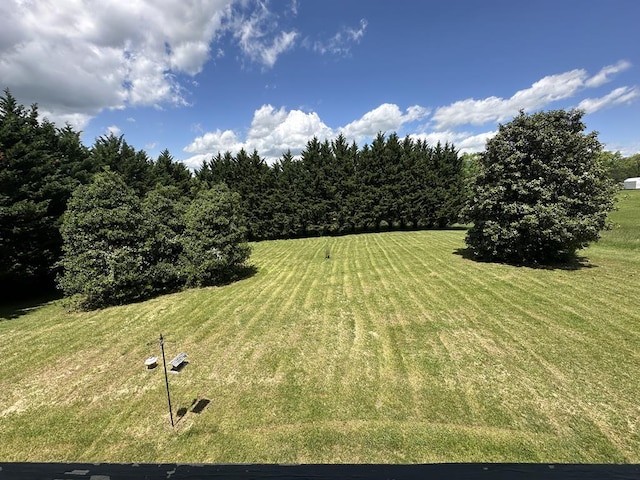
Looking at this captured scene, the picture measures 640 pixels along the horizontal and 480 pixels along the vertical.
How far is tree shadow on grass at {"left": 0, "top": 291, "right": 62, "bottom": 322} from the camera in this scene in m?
12.7

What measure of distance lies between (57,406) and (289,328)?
17.5 feet

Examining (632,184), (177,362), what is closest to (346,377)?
(177,362)

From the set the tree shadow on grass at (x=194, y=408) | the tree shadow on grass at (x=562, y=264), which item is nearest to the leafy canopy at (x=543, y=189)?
the tree shadow on grass at (x=562, y=264)

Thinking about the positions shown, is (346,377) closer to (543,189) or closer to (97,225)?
(97,225)

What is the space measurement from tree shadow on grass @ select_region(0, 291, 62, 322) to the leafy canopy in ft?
69.0

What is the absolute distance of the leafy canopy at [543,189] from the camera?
12625mm

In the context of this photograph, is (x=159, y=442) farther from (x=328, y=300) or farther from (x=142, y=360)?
(x=328, y=300)

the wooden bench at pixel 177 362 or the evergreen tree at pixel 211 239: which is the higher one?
the evergreen tree at pixel 211 239

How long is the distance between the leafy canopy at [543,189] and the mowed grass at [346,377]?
2.20m

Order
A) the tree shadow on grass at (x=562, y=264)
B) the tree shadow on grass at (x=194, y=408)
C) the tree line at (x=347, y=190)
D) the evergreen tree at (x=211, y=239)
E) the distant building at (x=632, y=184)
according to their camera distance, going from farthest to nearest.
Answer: the distant building at (x=632, y=184) < the tree line at (x=347, y=190) < the evergreen tree at (x=211, y=239) < the tree shadow on grass at (x=562, y=264) < the tree shadow on grass at (x=194, y=408)

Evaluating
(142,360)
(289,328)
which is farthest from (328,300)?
(142,360)

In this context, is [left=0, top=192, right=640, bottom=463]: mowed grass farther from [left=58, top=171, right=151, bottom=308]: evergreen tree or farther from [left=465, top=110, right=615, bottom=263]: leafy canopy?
[left=465, top=110, right=615, bottom=263]: leafy canopy

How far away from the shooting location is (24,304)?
14422 mm

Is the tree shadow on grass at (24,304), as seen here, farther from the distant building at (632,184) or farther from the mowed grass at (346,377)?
the distant building at (632,184)
